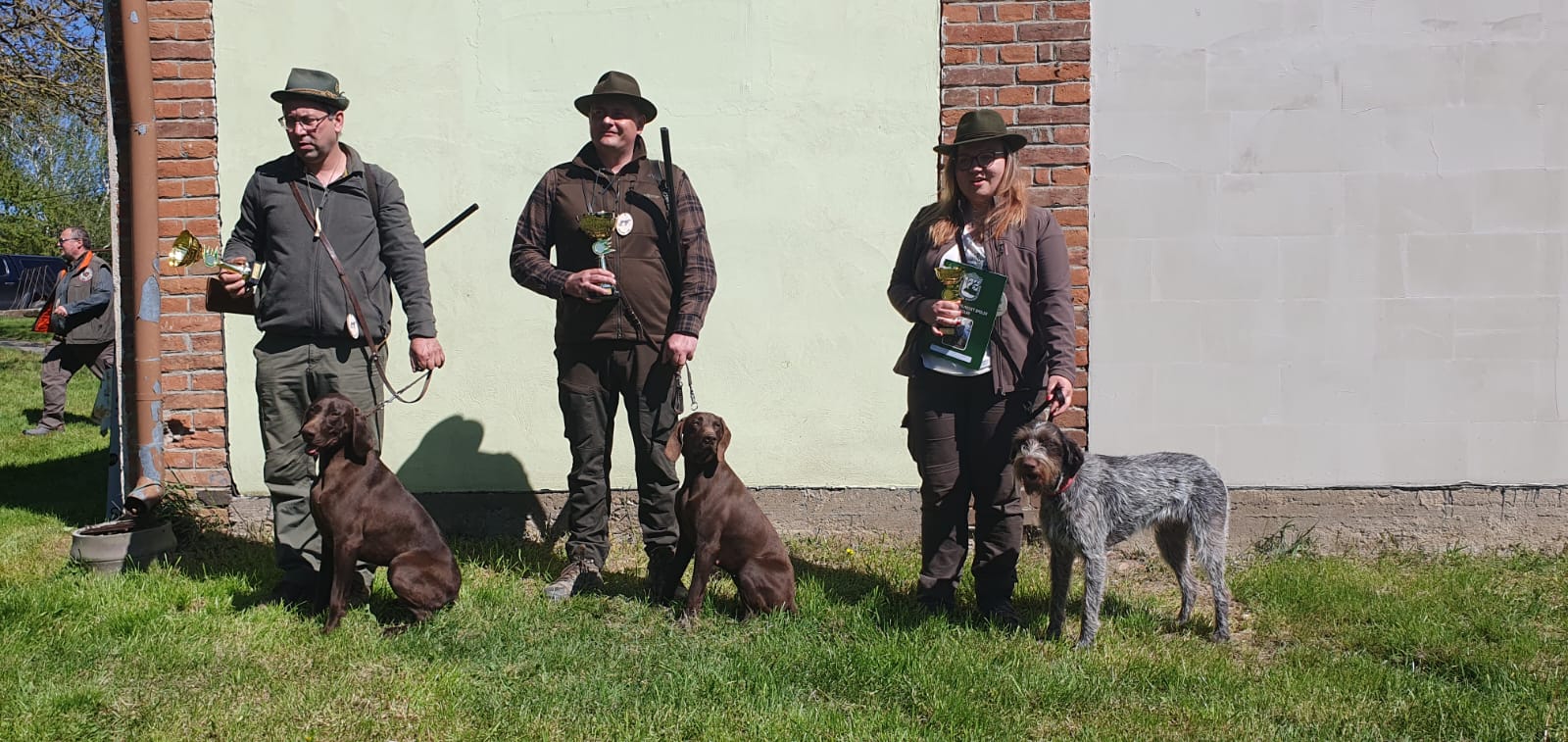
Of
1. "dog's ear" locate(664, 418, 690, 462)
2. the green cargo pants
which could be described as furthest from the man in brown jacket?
the green cargo pants

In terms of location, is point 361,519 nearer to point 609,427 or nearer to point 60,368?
point 609,427

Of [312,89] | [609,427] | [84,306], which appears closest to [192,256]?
[312,89]

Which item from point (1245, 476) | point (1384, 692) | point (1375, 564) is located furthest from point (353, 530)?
point (1375, 564)

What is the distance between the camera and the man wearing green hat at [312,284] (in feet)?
15.3

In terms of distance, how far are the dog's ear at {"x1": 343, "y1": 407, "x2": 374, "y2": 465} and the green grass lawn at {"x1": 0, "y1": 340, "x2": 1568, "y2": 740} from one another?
0.65 meters

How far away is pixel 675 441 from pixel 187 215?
125 inches

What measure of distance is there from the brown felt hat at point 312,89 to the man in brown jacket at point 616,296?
2.98 feet

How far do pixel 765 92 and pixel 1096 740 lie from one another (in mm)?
3680

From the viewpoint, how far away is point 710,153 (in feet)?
19.2

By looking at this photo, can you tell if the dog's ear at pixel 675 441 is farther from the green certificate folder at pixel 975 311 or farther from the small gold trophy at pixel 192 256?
the small gold trophy at pixel 192 256

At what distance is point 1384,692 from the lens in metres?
3.88

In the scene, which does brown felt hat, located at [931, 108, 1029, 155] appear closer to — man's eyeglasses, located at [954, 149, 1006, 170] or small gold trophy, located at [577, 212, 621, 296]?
man's eyeglasses, located at [954, 149, 1006, 170]

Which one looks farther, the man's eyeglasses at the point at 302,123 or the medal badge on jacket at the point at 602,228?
the medal badge on jacket at the point at 602,228

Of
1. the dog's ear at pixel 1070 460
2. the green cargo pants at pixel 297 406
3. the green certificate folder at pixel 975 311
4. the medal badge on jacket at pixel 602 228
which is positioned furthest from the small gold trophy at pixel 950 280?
the green cargo pants at pixel 297 406
